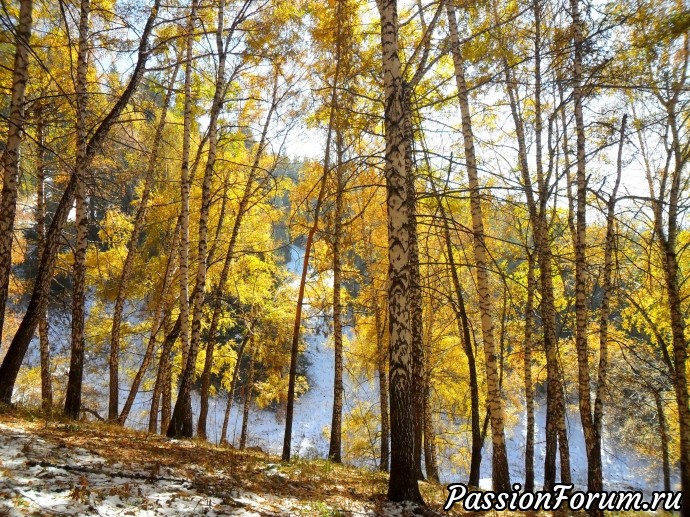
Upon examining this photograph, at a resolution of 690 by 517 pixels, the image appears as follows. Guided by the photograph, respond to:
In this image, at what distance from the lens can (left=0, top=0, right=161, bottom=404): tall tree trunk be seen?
6.70m

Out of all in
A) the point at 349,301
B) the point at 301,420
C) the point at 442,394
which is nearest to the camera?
the point at 349,301

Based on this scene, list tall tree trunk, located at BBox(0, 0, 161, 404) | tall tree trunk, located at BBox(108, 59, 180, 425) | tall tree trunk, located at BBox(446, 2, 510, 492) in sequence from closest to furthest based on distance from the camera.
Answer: tall tree trunk, located at BBox(0, 0, 161, 404) → tall tree trunk, located at BBox(446, 2, 510, 492) → tall tree trunk, located at BBox(108, 59, 180, 425)

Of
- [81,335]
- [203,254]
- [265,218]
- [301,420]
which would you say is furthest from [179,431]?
[301,420]

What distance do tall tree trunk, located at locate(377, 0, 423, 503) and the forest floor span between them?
399 millimetres

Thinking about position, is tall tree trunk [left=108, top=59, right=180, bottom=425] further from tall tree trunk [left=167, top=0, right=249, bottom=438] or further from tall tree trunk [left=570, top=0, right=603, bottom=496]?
tall tree trunk [left=570, top=0, right=603, bottom=496]

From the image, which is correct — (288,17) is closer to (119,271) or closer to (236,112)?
(236,112)

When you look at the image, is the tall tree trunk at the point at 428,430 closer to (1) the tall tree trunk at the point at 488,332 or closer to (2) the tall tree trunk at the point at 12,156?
(1) the tall tree trunk at the point at 488,332

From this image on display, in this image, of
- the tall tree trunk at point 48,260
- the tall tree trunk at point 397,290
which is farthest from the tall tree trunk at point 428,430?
the tall tree trunk at point 48,260

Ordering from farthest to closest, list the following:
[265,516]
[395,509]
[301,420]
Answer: [301,420]
[395,509]
[265,516]

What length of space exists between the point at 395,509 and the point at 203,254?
221 inches

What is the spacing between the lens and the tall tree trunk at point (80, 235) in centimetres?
678

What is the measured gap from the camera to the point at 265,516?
3.60 m

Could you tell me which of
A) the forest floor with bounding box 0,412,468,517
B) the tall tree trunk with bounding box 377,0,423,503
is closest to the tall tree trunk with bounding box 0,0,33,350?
the forest floor with bounding box 0,412,468,517

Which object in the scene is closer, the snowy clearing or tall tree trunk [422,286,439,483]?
the snowy clearing
